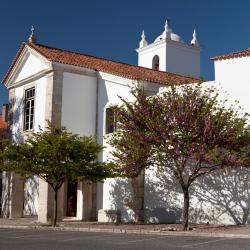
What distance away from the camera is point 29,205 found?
96.8 feet

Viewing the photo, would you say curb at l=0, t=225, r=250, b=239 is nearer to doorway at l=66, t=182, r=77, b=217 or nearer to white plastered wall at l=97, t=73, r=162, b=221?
white plastered wall at l=97, t=73, r=162, b=221

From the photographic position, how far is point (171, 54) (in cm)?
3941

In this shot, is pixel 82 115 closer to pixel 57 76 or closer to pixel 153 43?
pixel 57 76

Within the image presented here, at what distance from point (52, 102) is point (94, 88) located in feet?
8.91

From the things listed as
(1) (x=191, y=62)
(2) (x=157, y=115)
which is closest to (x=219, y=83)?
(2) (x=157, y=115)

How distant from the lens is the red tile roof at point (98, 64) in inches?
1032

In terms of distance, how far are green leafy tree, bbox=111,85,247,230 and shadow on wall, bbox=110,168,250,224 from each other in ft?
3.69

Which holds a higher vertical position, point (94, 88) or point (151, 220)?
point (94, 88)

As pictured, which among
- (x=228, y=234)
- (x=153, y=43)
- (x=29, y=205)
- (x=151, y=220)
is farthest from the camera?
(x=153, y=43)

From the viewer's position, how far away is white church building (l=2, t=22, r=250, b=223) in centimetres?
2338

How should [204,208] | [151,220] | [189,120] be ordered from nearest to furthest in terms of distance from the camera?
[189,120]
[204,208]
[151,220]

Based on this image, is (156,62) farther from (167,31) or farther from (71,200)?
(71,200)

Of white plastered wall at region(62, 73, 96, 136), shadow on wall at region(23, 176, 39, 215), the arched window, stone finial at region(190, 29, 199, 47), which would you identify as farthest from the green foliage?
stone finial at region(190, 29, 199, 47)

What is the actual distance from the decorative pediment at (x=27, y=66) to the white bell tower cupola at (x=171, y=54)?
42.2 feet
